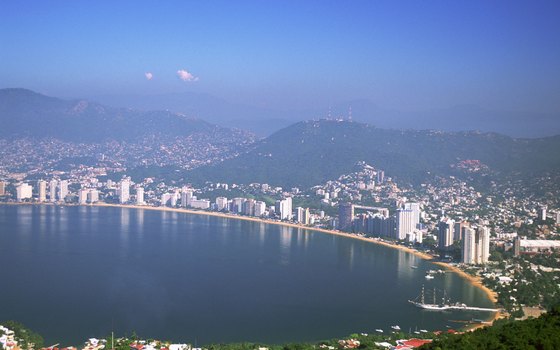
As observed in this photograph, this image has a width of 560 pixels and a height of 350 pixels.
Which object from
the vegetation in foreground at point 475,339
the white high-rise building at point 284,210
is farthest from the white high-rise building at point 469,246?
the white high-rise building at point 284,210

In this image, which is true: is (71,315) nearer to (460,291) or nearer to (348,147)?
(460,291)

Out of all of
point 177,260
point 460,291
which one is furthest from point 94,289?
point 460,291

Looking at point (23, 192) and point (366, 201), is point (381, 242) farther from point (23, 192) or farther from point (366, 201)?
point (23, 192)

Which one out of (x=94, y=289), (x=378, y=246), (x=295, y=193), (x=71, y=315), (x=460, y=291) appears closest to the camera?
(x=71, y=315)

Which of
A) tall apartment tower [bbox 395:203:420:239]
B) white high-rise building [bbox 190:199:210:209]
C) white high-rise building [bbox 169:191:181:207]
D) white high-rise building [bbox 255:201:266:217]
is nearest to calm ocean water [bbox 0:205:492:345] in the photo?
tall apartment tower [bbox 395:203:420:239]

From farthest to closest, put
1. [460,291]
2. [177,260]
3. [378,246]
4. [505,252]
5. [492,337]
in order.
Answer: [378,246] < [505,252] < [177,260] < [460,291] < [492,337]

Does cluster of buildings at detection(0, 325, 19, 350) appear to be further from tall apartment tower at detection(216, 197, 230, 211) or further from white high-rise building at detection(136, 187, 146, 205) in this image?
white high-rise building at detection(136, 187, 146, 205)

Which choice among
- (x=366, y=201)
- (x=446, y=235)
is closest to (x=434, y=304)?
(x=446, y=235)
